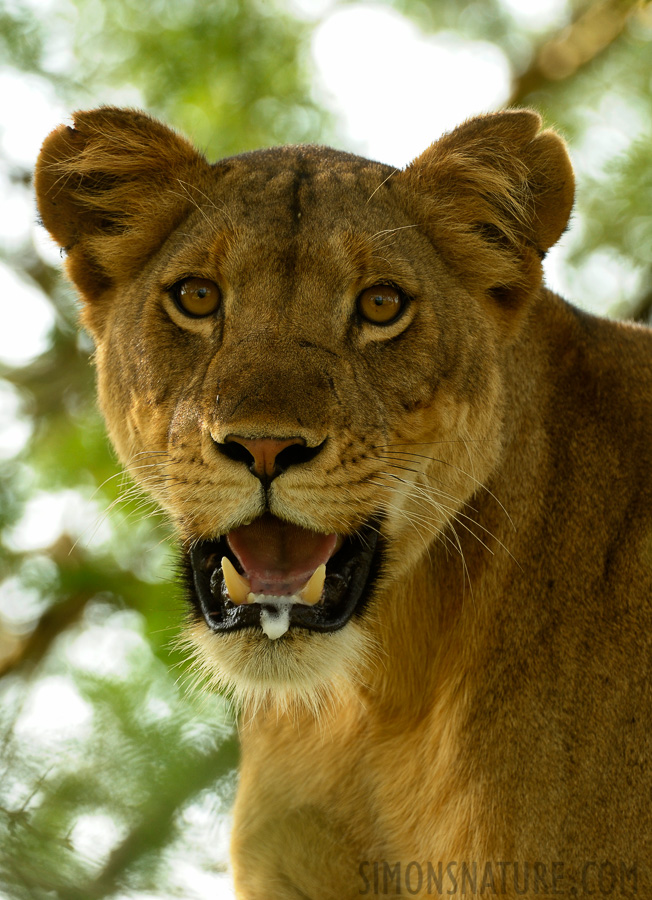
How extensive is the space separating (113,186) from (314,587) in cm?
247

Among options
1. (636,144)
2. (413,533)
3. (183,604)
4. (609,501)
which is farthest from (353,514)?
(636,144)

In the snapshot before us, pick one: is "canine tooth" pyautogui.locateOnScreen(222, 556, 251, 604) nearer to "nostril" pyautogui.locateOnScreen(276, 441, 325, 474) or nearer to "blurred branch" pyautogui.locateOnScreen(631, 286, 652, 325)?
"nostril" pyautogui.locateOnScreen(276, 441, 325, 474)

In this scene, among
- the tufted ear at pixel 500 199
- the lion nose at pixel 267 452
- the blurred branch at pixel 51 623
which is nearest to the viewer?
the lion nose at pixel 267 452

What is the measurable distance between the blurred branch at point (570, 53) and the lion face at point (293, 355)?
404 cm

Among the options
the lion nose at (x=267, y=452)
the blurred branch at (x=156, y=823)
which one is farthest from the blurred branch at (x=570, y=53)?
the blurred branch at (x=156, y=823)

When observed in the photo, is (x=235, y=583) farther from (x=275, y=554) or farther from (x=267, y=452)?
(x=267, y=452)

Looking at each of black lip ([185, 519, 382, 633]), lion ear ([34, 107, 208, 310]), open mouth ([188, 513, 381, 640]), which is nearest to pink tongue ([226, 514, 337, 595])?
open mouth ([188, 513, 381, 640])

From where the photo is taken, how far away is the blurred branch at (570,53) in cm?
921

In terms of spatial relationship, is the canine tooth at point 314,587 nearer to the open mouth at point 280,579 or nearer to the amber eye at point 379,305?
the open mouth at point 280,579

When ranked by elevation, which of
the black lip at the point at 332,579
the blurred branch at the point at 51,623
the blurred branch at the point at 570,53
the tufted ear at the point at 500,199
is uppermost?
the blurred branch at the point at 570,53

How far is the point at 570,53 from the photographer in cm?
923

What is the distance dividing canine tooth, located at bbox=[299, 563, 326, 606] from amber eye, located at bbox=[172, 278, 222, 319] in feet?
4.39

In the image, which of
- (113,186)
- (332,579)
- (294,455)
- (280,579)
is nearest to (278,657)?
(280,579)

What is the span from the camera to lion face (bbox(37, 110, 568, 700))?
455 centimetres
